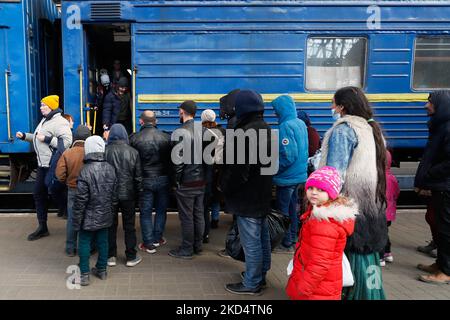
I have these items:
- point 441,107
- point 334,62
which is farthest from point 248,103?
point 334,62

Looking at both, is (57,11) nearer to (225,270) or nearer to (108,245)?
(108,245)

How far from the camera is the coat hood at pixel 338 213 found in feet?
8.49

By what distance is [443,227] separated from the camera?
3799mm

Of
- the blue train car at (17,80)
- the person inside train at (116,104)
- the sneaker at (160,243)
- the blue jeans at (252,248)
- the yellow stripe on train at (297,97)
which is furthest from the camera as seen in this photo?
the person inside train at (116,104)

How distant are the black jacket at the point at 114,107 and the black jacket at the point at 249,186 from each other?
9.88 feet

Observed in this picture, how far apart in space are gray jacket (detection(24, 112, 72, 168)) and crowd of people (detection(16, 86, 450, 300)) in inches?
0.5

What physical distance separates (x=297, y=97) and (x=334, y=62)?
0.74 meters

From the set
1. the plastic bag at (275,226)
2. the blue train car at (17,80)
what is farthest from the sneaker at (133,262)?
the blue train car at (17,80)

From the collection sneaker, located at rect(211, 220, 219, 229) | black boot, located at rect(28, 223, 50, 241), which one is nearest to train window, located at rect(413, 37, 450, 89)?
sneaker, located at rect(211, 220, 219, 229)

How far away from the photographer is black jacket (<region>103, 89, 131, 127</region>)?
19.7ft

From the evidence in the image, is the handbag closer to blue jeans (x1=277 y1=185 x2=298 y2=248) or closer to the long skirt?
the long skirt

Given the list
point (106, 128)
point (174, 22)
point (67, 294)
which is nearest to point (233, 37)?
point (174, 22)

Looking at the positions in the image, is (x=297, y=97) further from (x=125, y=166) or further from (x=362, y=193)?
(x=362, y=193)

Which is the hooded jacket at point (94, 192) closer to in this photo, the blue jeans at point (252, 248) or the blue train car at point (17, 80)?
the blue jeans at point (252, 248)
